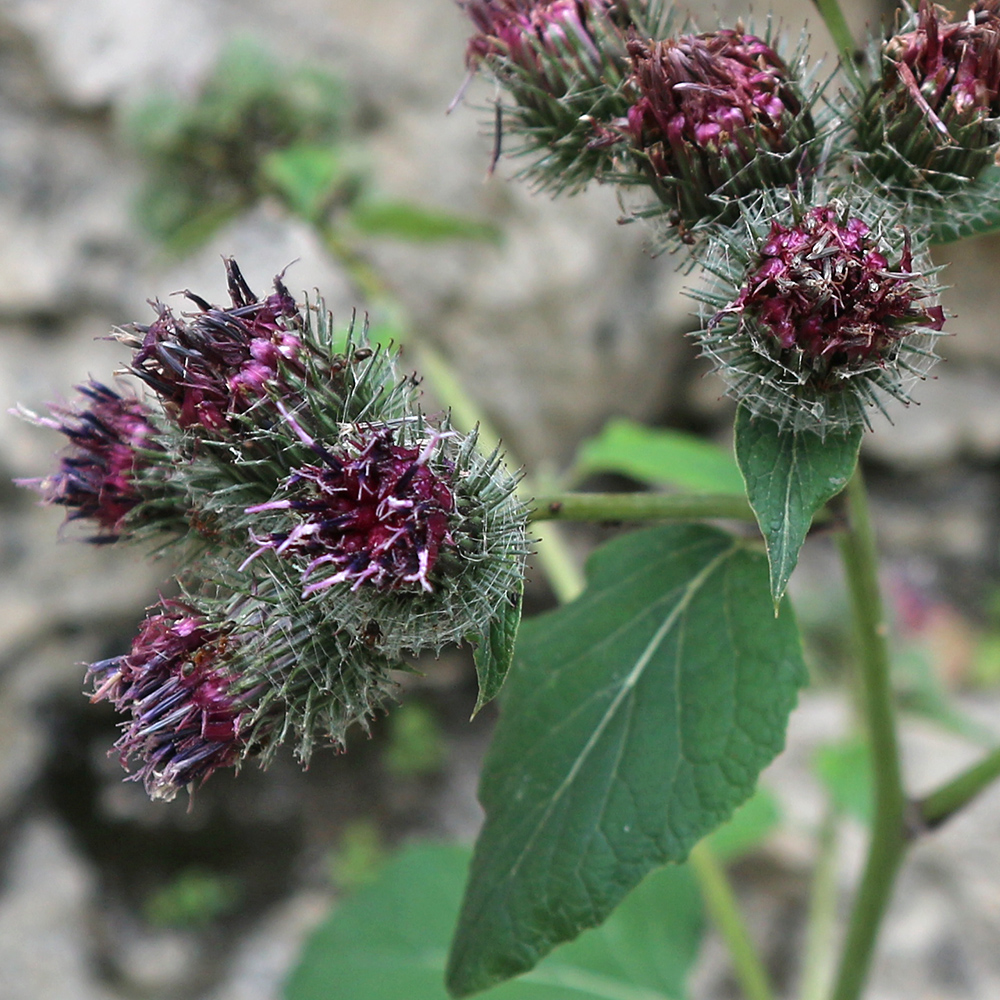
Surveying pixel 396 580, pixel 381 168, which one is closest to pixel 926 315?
pixel 396 580

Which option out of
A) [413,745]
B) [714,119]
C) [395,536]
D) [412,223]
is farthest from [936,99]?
[413,745]

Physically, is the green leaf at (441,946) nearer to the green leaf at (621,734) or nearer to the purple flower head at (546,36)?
the green leaf at (621,734)

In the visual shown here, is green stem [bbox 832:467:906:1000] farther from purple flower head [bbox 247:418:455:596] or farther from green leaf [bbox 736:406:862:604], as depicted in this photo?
purple flower head [bbox 247:418:455:596]

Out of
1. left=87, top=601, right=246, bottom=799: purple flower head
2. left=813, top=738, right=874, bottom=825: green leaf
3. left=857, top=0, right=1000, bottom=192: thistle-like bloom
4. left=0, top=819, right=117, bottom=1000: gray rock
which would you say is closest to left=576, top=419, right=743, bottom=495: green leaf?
left=813, top=738, right=874, bottom=825: green leaf

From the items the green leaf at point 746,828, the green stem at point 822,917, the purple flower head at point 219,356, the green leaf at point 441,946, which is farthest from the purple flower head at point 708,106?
the green stem at point 822,917

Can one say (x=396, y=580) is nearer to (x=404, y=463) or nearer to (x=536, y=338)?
(x=404, y=463)

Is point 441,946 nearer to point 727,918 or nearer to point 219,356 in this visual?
point 727,918
